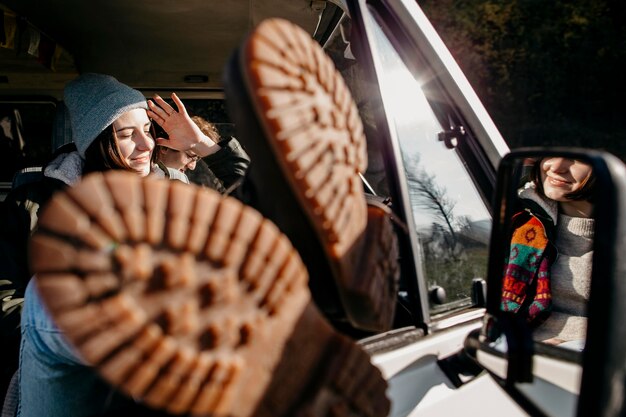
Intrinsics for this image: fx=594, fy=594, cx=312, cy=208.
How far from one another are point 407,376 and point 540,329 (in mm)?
1088

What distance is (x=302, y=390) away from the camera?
33.7 inches

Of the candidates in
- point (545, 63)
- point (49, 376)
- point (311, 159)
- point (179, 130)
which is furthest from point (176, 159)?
point (545, 63)

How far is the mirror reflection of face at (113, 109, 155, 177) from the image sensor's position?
2.30 m

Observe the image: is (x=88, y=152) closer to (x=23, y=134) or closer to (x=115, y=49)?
(x=115, y=49)

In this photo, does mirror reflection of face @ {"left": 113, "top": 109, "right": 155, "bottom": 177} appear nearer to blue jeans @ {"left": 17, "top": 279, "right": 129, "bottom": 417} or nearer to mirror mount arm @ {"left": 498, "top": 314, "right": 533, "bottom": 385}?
blue jeans @ {"left": 17, "top": 279, "right": 129, "bottom": 417}

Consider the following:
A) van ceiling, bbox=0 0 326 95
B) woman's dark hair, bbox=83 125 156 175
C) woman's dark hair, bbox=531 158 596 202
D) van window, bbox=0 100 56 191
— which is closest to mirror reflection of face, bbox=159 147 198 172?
woman's dark hair, bbox=83 125 156 175

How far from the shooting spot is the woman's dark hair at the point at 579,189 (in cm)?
192

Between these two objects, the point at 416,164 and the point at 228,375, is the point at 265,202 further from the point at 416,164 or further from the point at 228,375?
the point at 416,164

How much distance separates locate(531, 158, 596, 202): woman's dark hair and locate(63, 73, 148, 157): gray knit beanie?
59.6 inches

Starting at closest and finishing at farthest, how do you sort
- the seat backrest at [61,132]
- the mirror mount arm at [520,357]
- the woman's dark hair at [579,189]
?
the mirror mount arm at [520,357] < the woman's dark hair at [579,189] < the seat backrest at [61,132]

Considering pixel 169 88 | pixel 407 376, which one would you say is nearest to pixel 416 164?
pixel 407 376

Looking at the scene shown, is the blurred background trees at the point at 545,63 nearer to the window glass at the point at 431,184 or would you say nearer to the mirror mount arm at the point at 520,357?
the window glass at the point at 431,184

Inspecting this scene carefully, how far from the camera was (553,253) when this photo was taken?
2225 mm

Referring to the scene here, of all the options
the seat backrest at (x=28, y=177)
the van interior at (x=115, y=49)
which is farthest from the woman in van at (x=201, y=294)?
the van interior at (x=115, y=49)
